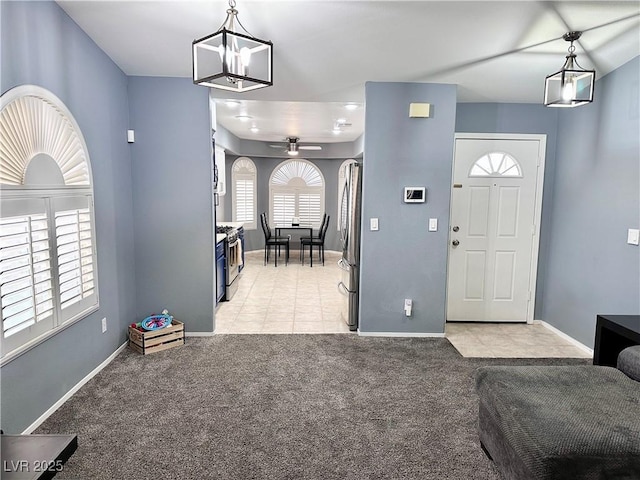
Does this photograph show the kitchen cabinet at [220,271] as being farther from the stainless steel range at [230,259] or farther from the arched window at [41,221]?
the arched window at [41,221]

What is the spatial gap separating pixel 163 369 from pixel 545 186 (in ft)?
14.1

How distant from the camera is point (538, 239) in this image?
4438 millimetres

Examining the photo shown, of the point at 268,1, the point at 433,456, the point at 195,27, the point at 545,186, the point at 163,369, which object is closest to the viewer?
the point at 433,456

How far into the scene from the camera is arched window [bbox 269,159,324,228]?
9367mm

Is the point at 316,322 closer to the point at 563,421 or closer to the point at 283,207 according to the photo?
the point at 563,421

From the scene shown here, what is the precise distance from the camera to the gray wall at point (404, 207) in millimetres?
3826

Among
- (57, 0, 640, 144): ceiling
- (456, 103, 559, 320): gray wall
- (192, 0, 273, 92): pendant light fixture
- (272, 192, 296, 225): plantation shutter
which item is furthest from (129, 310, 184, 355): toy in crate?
(272, 192, 296, 225): plantation shutter

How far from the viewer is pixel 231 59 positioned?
5.82 ft

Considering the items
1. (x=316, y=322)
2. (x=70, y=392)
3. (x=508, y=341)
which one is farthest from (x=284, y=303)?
(x=70, y=392)

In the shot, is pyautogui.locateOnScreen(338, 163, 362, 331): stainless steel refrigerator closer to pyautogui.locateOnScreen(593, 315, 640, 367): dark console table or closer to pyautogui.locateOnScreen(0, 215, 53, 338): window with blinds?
pyautogui.locateOnScreen(593, 315, 640, 367): dark console table

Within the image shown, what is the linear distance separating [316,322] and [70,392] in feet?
8.00

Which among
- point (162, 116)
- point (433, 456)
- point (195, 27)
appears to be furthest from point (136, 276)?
point (433, 456)

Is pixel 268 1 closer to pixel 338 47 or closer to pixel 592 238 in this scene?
pixel 338 47

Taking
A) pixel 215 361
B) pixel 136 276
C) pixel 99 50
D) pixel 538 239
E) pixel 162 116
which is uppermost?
pixel 99 50
